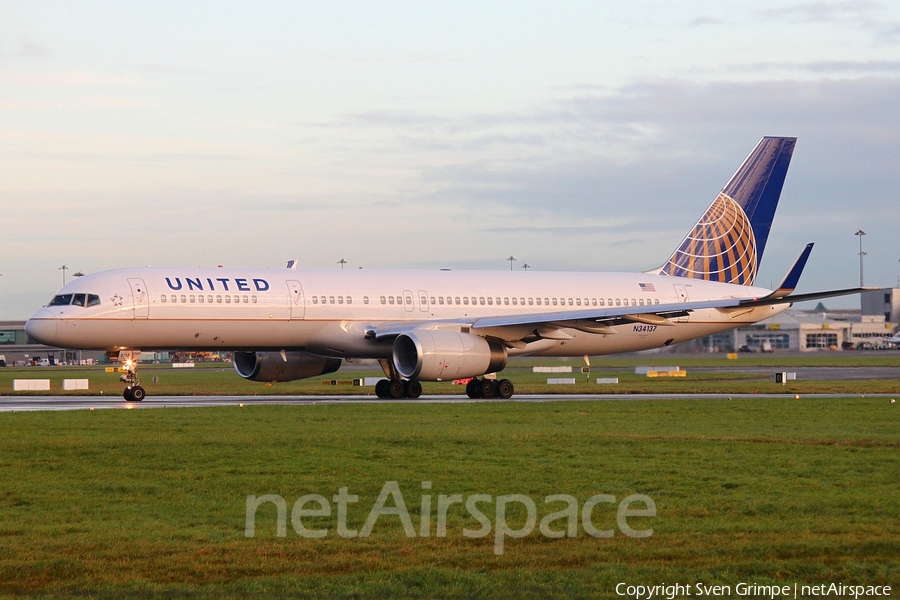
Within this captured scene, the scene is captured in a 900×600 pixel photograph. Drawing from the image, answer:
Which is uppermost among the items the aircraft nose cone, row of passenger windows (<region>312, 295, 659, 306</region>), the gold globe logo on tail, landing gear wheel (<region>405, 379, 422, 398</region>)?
the gold globe logo on tail

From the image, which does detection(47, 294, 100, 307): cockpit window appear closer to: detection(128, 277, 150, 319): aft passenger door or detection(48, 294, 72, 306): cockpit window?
detection(48, 294, 72, 306): cockpit window

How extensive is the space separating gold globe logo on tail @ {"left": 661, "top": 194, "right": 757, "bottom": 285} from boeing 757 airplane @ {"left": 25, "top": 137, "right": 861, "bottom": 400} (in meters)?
1.19

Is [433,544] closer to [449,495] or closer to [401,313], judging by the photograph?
[449,495]

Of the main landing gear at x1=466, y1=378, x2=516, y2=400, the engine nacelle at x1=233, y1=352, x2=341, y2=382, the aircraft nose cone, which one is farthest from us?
the engine nacelle at x1=233, y1=352, x2=341, y2=382

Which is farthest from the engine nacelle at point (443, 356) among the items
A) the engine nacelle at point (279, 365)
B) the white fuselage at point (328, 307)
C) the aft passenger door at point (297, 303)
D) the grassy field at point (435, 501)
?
the grassy field at point (435, 501)

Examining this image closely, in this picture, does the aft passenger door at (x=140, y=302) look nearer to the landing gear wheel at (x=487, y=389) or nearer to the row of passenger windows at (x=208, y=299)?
the row of passenger windows at (x=208, y=299)

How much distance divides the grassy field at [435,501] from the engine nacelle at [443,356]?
9.94 meters

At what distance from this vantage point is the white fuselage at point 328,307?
3459 centimetres

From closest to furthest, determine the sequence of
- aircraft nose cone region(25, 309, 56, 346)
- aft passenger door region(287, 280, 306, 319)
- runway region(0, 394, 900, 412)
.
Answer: runway region(0, 394, 900, 412) → aircraft nose cone region(25, 309, 56, 346) → aft passenger door region(287, 280, 306, 319)

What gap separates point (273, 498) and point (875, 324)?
5465 inches

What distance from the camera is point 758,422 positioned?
79.3 feet

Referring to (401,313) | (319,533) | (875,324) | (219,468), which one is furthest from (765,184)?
(875,324)

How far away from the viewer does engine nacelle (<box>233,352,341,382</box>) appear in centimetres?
3950

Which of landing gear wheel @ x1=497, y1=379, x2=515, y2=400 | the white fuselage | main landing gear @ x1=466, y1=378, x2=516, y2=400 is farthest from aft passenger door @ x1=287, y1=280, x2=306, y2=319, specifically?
landing gear wheel @ x1=497, y1=379, x2=515, y2=400
